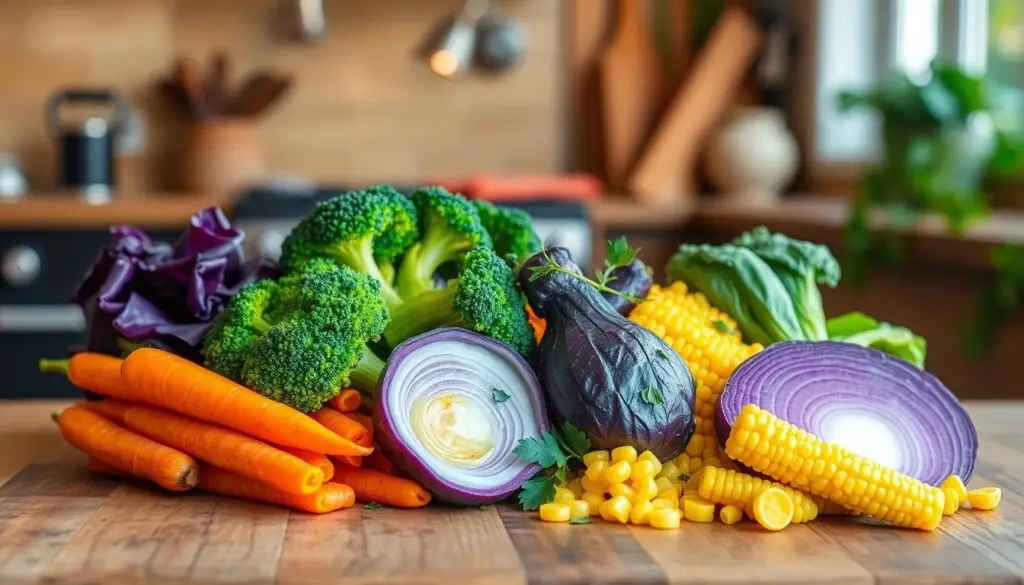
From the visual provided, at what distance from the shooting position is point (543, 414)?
1075 millimetres

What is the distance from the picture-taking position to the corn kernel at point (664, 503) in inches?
39.8

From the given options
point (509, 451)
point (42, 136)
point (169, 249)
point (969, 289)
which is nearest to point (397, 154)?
point (42, 136)

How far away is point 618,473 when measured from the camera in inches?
40.1

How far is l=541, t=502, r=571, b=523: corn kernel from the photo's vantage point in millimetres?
1003

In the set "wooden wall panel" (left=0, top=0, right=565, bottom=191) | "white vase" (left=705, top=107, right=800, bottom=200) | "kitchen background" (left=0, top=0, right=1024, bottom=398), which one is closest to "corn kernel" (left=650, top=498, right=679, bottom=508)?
"kitchen background" (left=0, top=0, right=1024, bottom=398)

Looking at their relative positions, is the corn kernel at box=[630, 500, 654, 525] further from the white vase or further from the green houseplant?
the white vase

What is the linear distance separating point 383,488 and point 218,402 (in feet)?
0.52

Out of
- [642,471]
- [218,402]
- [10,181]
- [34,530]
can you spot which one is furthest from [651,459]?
[10,181]

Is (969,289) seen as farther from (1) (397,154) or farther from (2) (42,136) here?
(2) (42,136)

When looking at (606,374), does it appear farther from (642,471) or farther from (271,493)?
(271,493)

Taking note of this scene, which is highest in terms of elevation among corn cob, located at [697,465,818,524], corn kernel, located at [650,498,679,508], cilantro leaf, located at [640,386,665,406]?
cilantro leaf, located at [640,386,665,406]

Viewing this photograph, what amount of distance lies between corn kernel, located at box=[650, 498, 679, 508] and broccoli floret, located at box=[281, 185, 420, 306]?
304 millimetres

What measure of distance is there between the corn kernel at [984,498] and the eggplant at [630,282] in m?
0.33

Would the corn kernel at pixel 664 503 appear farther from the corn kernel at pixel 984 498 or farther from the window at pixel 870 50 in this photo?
the window at pixel 870 50
